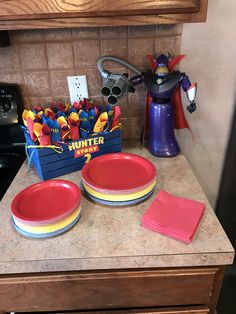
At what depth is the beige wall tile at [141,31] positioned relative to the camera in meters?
0.98

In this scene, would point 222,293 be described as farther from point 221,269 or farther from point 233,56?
point 233,56

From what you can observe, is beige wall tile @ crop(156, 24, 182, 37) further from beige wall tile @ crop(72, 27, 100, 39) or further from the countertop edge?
the countertop edge

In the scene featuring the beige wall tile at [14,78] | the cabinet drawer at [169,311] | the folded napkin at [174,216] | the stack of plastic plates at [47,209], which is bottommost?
the cabinet drawer at [169,311]

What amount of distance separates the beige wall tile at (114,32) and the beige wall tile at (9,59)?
0.33 meters

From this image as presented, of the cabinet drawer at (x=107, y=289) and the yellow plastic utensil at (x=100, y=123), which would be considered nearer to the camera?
the cabinet drawer at (x=107, y=289)

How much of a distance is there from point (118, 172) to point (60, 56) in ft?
1.63

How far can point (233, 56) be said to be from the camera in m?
1.04

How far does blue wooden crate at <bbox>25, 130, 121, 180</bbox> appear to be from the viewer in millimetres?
851

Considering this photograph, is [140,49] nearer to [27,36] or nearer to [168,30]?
[168,30]

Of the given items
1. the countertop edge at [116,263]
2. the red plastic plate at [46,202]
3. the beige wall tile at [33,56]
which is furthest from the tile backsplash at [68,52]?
the countertop edge at [116,263]

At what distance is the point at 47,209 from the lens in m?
0.71

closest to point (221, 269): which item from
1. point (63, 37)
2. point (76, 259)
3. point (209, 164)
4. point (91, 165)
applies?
point (76, 259)

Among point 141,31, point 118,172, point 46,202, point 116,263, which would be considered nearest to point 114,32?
point 141,31

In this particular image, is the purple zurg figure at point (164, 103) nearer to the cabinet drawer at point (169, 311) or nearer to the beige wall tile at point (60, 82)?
the beige wall tile at point (60, 82)
